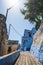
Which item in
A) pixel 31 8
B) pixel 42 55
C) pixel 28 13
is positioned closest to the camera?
pixel 42 55

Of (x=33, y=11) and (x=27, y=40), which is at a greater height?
(x=33, y=11)

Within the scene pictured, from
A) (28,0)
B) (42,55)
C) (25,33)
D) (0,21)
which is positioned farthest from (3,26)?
(25,33)

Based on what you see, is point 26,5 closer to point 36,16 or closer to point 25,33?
point 36,16

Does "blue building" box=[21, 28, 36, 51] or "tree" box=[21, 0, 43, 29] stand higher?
"tree" box=[21, 0, 43, 29]

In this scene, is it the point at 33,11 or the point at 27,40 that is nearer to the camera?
the point at 33,11

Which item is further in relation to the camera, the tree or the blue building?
the blue building

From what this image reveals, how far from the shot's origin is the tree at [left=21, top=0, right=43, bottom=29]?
20.9m

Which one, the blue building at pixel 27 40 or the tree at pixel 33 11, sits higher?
the tree at pixel 33 11

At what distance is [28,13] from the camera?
23.6 m

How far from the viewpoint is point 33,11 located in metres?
22.0

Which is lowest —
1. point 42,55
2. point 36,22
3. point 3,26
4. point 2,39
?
point 42,55

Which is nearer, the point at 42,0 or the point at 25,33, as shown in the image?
the point at 42,0

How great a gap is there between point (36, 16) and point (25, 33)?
404 inches

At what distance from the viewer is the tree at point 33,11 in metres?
20.9
